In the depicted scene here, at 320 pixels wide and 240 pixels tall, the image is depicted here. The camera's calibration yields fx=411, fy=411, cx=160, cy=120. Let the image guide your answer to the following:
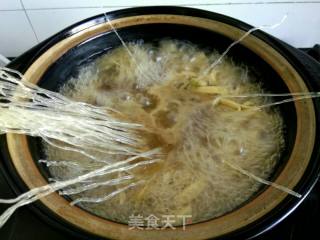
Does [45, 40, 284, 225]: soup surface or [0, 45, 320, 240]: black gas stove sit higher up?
[45, 40, 284, 225]: soup surface

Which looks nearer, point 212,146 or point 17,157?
point 17,157

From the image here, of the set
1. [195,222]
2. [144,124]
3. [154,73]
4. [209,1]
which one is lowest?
[195,222]

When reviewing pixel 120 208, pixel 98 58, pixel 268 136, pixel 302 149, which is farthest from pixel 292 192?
pixel 98 58

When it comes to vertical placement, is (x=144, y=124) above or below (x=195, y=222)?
above

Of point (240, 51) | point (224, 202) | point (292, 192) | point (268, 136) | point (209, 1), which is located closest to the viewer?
point (292, 192)

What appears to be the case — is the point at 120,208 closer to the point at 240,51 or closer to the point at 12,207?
the point at 12,207

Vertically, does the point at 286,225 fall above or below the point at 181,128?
below

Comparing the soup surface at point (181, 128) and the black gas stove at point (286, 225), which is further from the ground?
the soup surface at point (181, 128)

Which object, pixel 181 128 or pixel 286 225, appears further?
pixel 181 128
